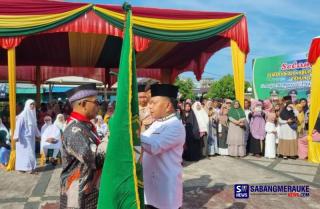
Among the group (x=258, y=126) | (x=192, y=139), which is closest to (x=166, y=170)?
(x=192, y=139)

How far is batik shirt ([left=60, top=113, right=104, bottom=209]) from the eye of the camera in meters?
2.28

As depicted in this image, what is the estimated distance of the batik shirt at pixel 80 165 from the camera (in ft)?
7.48

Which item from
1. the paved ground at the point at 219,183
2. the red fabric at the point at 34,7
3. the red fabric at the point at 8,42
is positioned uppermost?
the red fabric at the point at 34,7

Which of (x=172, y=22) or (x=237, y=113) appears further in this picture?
(x=237, y=113)

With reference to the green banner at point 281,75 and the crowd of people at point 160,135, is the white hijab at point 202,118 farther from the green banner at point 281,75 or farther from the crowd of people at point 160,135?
the green banner at point 281,75

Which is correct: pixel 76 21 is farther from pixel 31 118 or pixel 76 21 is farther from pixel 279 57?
pixel 279 57

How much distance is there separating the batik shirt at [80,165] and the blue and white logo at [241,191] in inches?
151

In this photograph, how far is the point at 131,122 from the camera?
6.51ft

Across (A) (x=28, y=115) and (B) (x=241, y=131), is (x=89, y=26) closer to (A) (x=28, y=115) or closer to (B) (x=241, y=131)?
(A) (x=28, y=115)

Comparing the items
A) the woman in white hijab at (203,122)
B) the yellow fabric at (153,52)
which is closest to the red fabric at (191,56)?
the yellow fabric at (153,52)

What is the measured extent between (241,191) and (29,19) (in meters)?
5.31

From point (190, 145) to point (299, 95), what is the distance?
48.0 feet

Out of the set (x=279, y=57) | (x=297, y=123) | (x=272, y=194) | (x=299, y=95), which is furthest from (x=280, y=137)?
(x=279, y=57)

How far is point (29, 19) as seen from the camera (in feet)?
24.1
